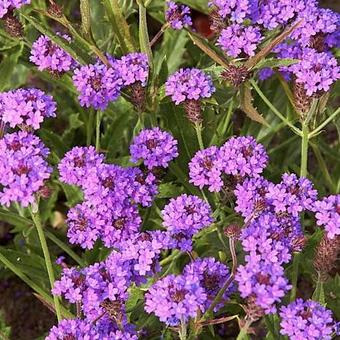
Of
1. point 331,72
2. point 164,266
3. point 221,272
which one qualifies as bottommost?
point 164,266

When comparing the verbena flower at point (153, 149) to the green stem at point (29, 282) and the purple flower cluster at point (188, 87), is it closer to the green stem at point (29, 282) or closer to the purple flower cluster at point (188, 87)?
the purple flower cluster at point (188, 87)

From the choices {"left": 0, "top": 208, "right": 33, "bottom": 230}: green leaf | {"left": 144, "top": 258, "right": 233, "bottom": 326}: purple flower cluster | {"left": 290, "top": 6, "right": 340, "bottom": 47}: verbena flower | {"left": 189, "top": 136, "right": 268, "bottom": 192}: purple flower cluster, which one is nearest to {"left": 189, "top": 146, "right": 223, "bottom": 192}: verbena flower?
{"left": 189, "top": 136, "right": 268, "bottom": 192}: purple flower cluster

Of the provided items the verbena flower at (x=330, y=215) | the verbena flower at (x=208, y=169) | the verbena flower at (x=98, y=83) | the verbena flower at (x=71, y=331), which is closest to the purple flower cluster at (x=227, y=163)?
the verbena flower at (x=208, y=169)

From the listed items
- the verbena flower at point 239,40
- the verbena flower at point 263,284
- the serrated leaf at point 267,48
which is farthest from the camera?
the verbena flower at point 239,40

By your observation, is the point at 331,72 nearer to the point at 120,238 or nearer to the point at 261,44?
the point at 261,44

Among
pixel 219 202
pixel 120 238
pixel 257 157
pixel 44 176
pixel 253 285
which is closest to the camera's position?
pixel 253 285

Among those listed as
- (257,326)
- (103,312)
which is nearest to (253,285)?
(103,312)

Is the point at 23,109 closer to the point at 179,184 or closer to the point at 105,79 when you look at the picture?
the point at 105,79
